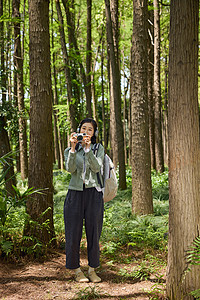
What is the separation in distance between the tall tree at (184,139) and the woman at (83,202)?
3.84ft

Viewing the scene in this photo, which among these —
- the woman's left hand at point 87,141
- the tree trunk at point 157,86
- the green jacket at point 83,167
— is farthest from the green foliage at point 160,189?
the woman's left hand at point 87,141

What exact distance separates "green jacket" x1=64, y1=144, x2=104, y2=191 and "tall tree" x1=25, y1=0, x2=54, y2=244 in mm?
1167

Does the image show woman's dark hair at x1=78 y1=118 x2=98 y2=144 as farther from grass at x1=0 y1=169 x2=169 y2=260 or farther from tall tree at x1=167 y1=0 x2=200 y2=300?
grass at x1=0 y1=169 x2=169 y2=260

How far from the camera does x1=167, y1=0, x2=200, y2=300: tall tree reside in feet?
9.93

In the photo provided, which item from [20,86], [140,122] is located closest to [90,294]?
[140,122]

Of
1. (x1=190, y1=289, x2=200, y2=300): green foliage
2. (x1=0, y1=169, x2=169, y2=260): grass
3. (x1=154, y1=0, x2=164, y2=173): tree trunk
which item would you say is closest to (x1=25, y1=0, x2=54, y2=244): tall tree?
(x1=0, y1=169, x2=169, y2=260): grass

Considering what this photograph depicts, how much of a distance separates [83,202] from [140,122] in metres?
3.54

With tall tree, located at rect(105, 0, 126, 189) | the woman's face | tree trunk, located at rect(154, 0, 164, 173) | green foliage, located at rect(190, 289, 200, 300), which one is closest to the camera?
green foliage, located at rect(190, 289, 200, 300)

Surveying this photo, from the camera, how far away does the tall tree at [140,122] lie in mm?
6875

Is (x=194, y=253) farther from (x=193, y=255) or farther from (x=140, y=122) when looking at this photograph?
(x=140, y=122)

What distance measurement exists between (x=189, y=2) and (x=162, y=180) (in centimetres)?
933

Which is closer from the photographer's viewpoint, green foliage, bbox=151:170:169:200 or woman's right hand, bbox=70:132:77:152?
woman's right hand, bbox=70:132:77:152

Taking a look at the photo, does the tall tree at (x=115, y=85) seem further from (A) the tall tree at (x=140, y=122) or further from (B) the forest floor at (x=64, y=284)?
(B) the forest floor at (x=64, y=284)

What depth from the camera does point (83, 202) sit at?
392 centimetres
